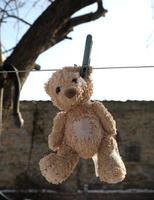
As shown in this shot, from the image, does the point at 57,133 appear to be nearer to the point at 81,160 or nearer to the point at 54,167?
the point at 54,167

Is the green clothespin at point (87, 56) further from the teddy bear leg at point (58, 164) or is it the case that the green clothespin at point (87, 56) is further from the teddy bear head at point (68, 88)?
the teddy bear leg at point (58, 164)

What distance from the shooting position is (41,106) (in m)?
7.21

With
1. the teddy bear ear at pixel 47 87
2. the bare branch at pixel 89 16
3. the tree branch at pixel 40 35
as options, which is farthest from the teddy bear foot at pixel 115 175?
the bare branch at pixel 89 16

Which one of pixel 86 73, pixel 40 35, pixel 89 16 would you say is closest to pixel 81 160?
pixel 89 16

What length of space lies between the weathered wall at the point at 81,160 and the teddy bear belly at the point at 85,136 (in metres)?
5.59

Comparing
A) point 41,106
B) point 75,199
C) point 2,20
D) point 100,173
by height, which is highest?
point 2,20

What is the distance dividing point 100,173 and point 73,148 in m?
0.09

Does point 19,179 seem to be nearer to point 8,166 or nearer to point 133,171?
point 8,166

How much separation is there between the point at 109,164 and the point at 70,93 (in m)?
0.18

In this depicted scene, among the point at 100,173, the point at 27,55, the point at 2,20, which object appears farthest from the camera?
the point at 2,20

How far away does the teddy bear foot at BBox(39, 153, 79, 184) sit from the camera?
1309 mm

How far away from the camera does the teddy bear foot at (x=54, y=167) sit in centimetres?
131

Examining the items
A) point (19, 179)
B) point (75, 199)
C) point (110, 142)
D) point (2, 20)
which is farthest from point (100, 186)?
point (110, 142)

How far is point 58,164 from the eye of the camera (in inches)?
52.1
